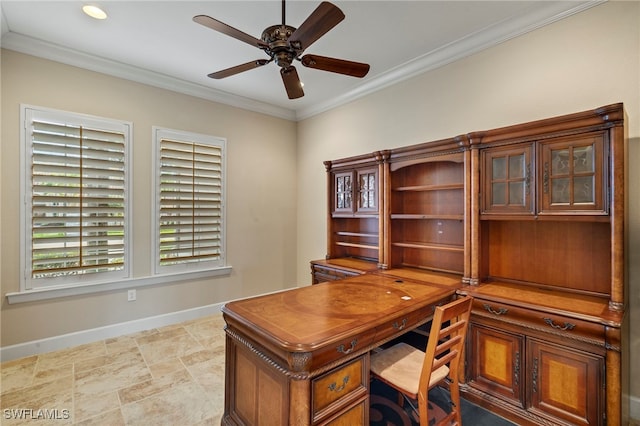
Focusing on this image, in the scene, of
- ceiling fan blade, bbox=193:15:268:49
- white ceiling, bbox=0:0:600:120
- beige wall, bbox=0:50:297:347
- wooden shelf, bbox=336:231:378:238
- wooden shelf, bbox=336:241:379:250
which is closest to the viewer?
ceiling fan blade, bbox=193:15:268:49

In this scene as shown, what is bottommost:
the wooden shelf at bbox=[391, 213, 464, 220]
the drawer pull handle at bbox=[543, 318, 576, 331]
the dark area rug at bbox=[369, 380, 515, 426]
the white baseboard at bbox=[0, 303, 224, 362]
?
the dark area rug at bbox=[369, 380, 515, 426]

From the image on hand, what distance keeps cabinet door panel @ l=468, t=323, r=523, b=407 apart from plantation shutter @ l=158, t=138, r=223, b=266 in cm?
322

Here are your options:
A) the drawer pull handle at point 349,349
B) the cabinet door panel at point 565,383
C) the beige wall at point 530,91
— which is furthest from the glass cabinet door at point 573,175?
the drawer pull handle at point 349,349

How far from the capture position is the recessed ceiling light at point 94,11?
2.38 m

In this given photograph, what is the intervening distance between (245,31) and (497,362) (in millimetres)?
3414

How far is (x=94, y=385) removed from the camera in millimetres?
2441

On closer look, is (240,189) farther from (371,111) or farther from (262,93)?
(371,111)

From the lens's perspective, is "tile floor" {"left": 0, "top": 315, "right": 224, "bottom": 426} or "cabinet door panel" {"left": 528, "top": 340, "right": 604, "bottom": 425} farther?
"tile floor" {"left": 0, "top": 315, "right": 224, "bottom": 426}

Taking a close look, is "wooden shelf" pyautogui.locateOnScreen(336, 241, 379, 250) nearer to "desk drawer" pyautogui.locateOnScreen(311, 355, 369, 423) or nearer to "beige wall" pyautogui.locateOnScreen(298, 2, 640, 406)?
"beige wall" pyautogui.locateOnScreen(298, 2, 640, 406)

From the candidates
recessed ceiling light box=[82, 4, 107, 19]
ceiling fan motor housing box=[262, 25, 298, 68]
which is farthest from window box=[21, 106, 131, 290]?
ceiling fan motor housing box=[262, 25, 298, 68]

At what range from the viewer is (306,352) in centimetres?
133

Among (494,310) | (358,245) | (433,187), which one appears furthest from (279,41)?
(358,245)

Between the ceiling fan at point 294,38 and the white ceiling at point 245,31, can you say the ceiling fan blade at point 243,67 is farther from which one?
the white ceiling at point 245,31

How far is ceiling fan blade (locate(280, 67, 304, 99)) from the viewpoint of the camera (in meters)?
2.10
